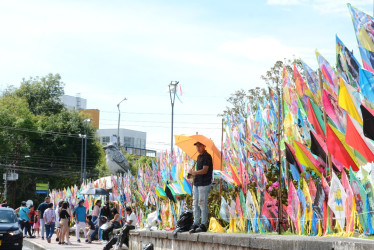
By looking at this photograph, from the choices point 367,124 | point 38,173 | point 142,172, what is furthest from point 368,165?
point 38,173

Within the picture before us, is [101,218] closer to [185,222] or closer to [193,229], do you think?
[185,222]

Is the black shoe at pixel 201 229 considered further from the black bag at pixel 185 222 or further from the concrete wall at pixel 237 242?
the black bag at pixel 185 222

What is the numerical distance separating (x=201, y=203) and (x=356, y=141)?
3900 millimetres

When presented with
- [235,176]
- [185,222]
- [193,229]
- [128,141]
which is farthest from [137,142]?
[193,229]

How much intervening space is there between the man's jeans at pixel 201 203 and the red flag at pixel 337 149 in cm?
320

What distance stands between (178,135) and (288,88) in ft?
12.2

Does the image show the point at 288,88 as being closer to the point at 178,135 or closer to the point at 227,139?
the point at 227,139

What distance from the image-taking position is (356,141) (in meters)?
7.39

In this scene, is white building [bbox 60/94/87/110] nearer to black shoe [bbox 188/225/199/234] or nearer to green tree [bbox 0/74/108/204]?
green tree [bbox 0/74/108/204]

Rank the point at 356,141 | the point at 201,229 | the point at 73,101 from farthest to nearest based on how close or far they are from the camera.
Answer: the point at 73,101
the point at 201,229
the point at 356,141

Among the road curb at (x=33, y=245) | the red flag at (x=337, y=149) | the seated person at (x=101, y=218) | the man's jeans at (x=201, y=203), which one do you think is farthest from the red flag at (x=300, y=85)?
the seated person at (x=101, y=218)

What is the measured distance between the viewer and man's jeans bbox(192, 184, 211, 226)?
1060cm

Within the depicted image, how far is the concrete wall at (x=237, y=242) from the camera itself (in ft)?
18.6

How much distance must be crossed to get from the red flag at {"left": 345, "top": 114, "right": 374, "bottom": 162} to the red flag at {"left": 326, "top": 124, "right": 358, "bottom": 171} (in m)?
0.39
